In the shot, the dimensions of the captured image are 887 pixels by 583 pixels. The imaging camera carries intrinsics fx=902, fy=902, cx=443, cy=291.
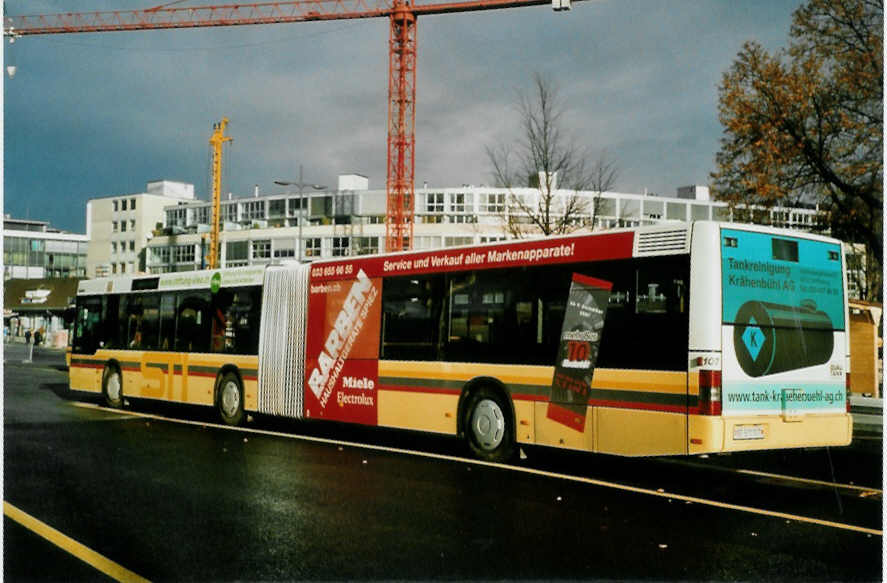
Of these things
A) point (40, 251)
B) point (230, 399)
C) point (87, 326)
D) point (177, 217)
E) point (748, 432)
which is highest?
point (177, 217)

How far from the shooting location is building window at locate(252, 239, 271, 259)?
4355 inches

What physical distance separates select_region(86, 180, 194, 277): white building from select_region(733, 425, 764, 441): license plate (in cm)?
12574

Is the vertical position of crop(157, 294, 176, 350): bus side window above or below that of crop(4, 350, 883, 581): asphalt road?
above

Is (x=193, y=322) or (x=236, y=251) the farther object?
(x=236, y=251)

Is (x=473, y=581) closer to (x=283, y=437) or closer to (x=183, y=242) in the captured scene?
(x=283, y=437)

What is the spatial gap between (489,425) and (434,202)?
98.9 metres

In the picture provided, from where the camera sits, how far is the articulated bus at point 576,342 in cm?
919

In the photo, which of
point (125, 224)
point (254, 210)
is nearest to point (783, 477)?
point (254, 210)

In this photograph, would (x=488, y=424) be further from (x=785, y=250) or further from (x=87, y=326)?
(x=87, y=326)

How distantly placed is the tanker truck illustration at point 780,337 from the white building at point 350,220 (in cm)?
8568

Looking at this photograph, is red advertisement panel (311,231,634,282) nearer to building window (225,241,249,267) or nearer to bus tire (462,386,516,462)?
bus tire (462,386,516,462)

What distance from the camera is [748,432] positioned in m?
9.15

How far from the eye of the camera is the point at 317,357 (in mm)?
14648

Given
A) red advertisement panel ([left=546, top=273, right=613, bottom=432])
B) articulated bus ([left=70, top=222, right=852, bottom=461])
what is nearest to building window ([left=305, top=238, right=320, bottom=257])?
articulated bus ([left=70, top=222, right=852, bottom=461])
